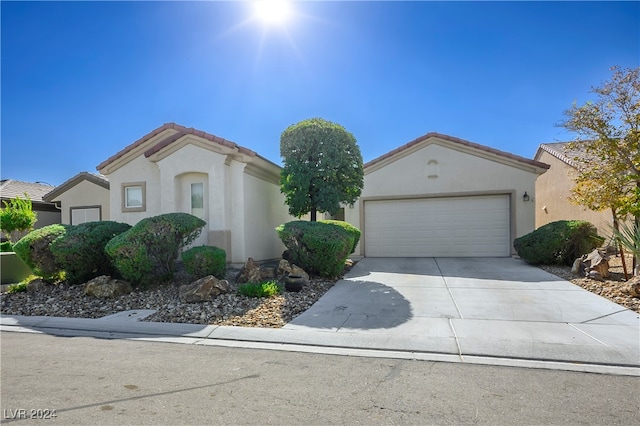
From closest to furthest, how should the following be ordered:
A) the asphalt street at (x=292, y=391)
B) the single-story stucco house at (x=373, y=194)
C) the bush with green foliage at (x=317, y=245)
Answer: the asphalt street at (x=292, y=391) → the bush with green foliage at (x=317, y=245) → the single-story stucco house at (x=373, y=194)

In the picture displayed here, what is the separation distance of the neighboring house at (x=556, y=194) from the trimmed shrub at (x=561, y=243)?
16.2ft

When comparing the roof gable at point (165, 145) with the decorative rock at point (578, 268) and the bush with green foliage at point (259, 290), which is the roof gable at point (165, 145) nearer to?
the bush with green foliage at point (259, 290)

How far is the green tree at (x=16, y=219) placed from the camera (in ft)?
47.2

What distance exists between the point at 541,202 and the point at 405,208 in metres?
9.71

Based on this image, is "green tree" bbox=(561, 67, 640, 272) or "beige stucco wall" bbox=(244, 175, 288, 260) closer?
"green tree" bbox=(561, 67, 640, 272)

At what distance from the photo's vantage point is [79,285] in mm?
8578

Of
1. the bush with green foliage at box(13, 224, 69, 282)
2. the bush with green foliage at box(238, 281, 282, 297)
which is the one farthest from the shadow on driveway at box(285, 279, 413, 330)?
the bush with green foliage at box(13, 224, 69, 282)

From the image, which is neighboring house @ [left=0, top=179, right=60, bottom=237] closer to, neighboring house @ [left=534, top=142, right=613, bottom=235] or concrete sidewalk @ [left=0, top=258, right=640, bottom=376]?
concrete sidewalk @ [left=0, top=258, right=640, bottom=376]

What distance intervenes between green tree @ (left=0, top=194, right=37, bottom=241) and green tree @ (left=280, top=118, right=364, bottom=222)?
491 inches

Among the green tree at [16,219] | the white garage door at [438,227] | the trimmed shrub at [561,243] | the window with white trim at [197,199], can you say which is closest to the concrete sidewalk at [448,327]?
the trimmed shrub at [561,243]

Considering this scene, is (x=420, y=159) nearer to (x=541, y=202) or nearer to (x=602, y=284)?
(x=602, y=284)

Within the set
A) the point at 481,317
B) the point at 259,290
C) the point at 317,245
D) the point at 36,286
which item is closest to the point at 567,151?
the point at 481,317

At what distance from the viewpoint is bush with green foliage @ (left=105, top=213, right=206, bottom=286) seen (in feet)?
25.4

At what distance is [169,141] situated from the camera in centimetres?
1030
